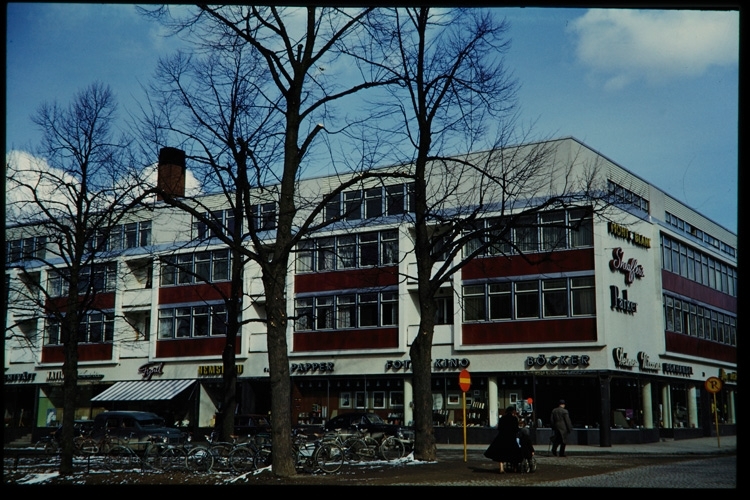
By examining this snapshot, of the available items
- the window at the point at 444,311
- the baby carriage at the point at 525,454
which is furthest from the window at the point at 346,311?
the baby carriage at the point at 525,454

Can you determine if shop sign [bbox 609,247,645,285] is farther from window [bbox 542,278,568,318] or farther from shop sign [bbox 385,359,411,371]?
shop sign [bbox 385,359,411,371]

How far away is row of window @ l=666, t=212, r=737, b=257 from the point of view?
46.8 metres

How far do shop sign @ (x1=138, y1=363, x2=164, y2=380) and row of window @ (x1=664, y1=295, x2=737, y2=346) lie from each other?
2745 centimetres

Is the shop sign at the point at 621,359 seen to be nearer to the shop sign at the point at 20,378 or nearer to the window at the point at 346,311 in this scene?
the window at the point at 346,311

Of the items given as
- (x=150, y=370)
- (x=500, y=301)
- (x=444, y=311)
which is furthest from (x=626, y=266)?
(x=150, y=370)

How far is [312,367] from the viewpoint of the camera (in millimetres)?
46688

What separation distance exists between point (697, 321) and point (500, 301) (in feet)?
43.0

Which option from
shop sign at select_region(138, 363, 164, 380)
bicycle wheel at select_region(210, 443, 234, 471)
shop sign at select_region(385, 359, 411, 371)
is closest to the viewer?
bicycle wheel at select_region(210, 443, 234, 471)

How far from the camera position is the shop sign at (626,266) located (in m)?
39.4

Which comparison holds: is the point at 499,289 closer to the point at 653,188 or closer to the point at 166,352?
the point at 653,188

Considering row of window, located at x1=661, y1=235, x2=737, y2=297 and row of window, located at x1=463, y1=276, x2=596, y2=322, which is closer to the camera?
row of window, located at x1=463, y1=276, x2=596, y2=322

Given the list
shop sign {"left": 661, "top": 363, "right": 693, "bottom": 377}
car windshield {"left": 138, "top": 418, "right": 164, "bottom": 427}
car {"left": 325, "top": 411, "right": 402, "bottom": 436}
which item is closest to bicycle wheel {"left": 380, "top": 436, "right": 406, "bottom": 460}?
car {"left": 325, "top": 411, "right": 402, "bottom": 436}

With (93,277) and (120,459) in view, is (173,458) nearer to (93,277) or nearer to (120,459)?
(120,459)

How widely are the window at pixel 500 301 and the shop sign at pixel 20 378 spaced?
3141cm
